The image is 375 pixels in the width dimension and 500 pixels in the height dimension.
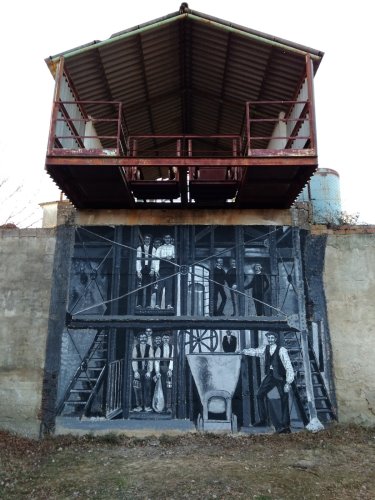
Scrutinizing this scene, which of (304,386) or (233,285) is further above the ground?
(233,285)

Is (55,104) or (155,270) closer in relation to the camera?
(55,104)

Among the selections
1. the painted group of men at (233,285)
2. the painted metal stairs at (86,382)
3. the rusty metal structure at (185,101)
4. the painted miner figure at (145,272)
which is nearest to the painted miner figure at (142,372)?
the painted metal stairs at (86,382)

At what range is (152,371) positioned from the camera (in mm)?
10594

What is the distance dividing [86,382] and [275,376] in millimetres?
4335

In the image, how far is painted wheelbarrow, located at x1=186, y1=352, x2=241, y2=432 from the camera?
10.3m

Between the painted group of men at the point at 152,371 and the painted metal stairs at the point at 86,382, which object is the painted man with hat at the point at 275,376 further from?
the painted metal stairs at the point at 86,382

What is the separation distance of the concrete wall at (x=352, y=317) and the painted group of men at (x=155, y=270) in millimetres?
3825

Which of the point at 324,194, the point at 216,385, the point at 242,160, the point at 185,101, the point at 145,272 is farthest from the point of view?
the point at 324,194

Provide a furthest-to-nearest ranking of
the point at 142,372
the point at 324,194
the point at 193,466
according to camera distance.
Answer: the point at 324,194, the point at 142,372, the point at 193,466

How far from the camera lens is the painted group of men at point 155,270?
11.1 m

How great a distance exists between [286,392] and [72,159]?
703 cm

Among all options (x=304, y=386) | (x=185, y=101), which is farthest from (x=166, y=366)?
(x=185, y=101)

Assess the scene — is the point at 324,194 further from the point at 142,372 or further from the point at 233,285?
the point at 142,372

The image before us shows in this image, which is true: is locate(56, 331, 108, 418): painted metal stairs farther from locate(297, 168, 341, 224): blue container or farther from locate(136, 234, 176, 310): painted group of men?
locate(297, 168, 341, 224): blue container
